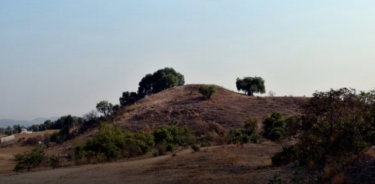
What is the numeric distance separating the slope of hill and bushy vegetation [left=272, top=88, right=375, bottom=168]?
42216 millimetres

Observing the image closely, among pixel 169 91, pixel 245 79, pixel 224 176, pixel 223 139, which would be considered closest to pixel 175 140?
pixel 223 139

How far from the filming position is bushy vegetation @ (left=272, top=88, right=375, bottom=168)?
15.1 metres

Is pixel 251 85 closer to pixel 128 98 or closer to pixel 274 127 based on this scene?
pixel 128 98

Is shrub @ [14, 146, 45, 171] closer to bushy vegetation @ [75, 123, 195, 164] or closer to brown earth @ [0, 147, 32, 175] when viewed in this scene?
brown earth @ [0, 147, 32, 175]

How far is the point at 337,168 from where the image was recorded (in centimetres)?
1307

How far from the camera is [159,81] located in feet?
325

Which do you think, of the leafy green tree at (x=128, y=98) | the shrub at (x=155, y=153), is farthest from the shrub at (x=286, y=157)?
the leafy green tree at (x=128, y=98)

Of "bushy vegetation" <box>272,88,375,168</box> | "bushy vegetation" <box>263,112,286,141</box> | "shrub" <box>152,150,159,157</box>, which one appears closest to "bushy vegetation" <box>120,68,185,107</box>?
"bushy vegetation" <box>263,112,286,141</box>

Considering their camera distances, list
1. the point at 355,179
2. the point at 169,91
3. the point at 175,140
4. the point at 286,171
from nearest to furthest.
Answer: the point at 355,179
the point at 286,171
the point at 175,140
the point at 169,91

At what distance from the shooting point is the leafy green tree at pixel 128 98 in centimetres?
10394

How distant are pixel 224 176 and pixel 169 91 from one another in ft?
236

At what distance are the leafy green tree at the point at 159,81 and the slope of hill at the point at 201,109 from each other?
46.4 feet

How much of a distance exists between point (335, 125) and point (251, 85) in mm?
76154

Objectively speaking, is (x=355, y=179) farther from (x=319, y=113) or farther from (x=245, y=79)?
(x=245, y=79)
